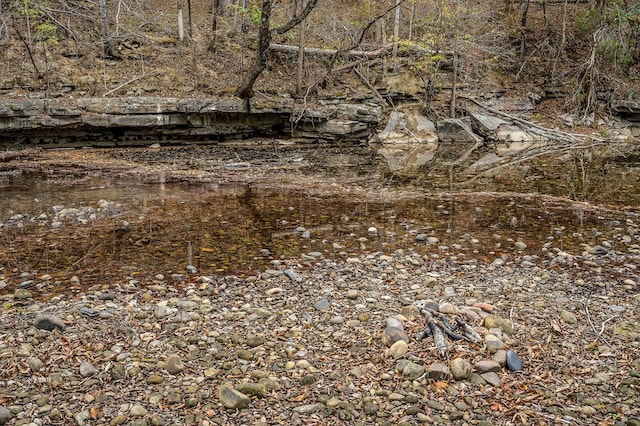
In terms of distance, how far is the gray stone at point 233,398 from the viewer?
3.20 m

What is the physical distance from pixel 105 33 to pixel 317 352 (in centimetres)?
1976

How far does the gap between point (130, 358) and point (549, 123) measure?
24.0 metres

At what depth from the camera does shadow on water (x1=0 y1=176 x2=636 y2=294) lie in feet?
19.9

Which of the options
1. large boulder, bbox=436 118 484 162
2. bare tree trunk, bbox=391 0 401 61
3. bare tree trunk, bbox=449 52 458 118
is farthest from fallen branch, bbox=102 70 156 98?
bare tree trunk, bbox=449 52 458 118

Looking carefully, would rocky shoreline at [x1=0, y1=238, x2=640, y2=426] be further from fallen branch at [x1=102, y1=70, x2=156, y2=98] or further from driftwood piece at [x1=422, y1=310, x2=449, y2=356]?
fallen branch at [x1=102, y1=70, x2=156, y2=98]

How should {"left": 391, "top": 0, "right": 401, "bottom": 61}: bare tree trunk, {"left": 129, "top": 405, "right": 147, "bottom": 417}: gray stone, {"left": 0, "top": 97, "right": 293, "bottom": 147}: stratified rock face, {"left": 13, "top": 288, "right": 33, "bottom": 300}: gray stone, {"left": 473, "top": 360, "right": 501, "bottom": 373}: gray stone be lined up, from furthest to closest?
{"left": 391, "top": 0, "right": 401, "bottom": 61}: bare tree trunk < {"left": 0, "top": 97, "right": 293, "bottom": 147}: stratified rock face < {"left": 13, "top": 288, "right": 33, "bottom": 300}: gray stone < {"left": 473, "top": 360, "right": 501, "bottom": 373}: gray stone < {"left": 129, "top": 405, "right": 147, "bottom": 417}: gray stone

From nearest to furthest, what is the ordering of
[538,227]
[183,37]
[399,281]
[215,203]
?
[399,281]
[538,227]
[215,203]
[183,37]

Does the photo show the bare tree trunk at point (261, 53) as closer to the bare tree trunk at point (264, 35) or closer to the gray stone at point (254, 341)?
the bare tree trunk at point (264, 35)

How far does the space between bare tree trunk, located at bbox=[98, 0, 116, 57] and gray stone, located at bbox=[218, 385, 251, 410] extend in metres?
19.8

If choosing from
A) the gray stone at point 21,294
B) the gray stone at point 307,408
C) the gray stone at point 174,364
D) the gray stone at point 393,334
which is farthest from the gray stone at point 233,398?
the gray stone at point 21,294

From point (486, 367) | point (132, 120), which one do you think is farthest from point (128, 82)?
point (486, 367)

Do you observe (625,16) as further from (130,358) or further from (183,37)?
(130,358)

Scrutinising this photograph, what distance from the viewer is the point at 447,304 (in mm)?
4562

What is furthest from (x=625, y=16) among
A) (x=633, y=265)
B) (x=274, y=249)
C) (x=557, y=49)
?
(x=274, y=249)
